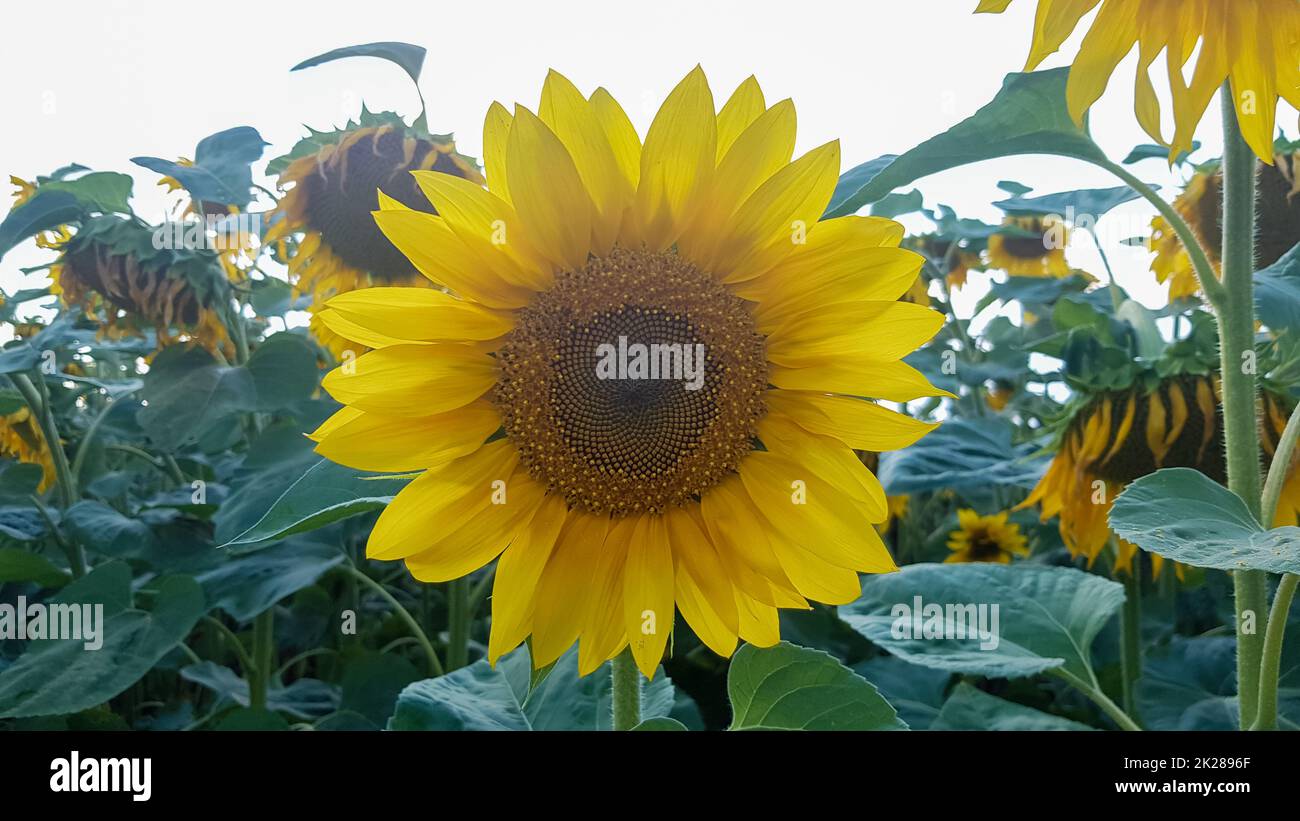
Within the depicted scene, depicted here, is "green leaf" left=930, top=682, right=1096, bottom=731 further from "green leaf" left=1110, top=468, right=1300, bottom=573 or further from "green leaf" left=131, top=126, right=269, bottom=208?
"green leaf" left=131, top=126, right=269, bottom=208

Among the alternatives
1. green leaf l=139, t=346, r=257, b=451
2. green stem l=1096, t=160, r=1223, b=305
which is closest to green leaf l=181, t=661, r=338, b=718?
green leaf l=139, t=346, r=257, b=451

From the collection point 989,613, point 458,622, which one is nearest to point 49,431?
point 458,622

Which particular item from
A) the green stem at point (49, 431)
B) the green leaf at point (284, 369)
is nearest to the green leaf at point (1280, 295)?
the green leaf at point (284, 369)

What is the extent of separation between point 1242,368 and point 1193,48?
23cm

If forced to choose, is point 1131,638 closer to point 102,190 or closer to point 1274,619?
point 1274,619

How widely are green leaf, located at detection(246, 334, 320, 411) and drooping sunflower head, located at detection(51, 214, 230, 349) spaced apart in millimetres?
125

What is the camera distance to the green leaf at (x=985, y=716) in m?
0.84

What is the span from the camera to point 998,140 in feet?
2.17

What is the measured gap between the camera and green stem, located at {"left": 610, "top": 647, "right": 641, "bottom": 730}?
0.57m

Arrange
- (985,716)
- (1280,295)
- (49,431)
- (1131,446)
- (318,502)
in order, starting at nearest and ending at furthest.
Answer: (318,502)
(1280,295)
(985,716)
(1131,446)
(49,431)
